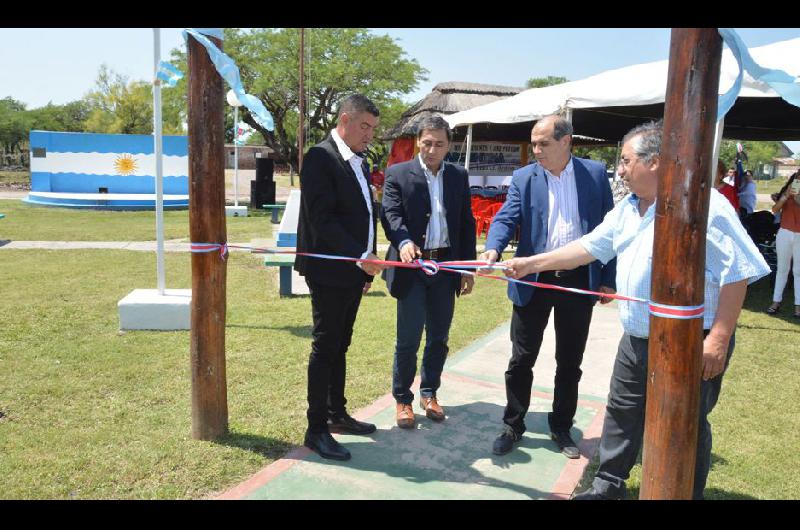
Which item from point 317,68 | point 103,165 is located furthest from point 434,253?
point 317,68

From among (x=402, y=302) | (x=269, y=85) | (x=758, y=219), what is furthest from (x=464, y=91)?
(x=402, y=302)

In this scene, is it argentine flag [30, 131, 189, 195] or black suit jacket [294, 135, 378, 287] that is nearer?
black suit jacket [294, 135, 378, 287]

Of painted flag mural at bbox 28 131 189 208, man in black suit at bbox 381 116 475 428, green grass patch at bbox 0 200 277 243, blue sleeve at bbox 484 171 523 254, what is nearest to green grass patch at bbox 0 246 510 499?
man in black suit at bbox 381 116 475 428

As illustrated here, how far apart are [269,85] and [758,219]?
2032 cm

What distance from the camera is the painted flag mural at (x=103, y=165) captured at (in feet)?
69.8

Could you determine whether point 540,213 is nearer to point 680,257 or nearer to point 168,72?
point 680,257

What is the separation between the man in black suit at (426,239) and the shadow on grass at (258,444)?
0.79 metres

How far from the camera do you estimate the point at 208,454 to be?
11.2 ft

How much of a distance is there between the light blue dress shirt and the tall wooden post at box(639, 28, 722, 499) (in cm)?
23

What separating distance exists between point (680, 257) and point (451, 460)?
1985 mm

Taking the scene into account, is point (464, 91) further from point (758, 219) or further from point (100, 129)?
point (100, 129)

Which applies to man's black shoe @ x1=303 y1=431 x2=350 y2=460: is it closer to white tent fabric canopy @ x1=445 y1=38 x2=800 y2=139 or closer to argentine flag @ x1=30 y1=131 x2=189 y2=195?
Answer: white tent fabric canopy @ x1=445 y1=38 x2=800 y2=139

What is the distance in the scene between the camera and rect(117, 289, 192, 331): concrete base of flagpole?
5789mm

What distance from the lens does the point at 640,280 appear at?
8.54 ft
